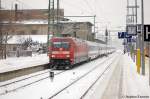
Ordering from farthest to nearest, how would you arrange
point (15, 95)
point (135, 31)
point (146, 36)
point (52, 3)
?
1. point (52, 3)
2. point (135, 31)
3. point (146, 36)
4. point (15, 95)

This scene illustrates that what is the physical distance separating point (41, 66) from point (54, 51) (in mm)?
1760

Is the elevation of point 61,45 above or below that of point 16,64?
above

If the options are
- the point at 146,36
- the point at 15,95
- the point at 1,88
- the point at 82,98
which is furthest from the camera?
the point at 1,88

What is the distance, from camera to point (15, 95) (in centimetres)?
1274

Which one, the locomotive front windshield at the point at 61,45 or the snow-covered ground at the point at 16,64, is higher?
the locomotive front windshield at the point at 61,45

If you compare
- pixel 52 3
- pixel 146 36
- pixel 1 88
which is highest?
pixel 52 3

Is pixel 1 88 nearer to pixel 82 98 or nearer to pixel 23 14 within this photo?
pixel 82 98

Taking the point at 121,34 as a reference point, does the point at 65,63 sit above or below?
below

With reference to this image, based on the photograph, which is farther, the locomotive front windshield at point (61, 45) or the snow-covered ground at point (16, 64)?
the locomotive front windshield at point (61, 45)

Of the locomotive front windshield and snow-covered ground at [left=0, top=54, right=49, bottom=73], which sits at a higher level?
the locomotive front windshield

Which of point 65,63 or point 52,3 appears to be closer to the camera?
point 65,63

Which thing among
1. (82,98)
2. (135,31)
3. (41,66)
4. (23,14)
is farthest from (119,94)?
(23,14)

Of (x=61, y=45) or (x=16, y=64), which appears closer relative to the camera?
(x=61, y=45)

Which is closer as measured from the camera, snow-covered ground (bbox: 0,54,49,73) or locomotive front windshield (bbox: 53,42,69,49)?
snow-covered ground (bbox: 0,54,49,73)
